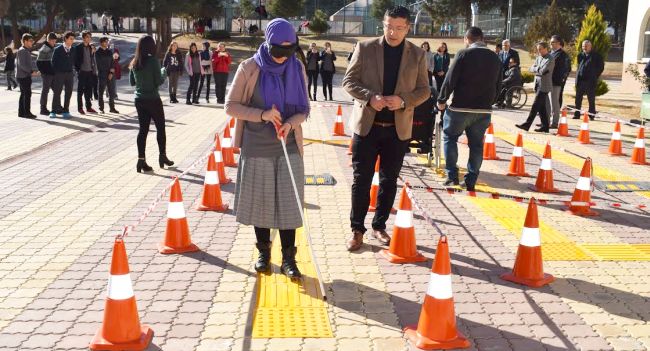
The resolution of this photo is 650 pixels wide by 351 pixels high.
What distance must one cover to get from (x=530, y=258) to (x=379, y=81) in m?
1.87

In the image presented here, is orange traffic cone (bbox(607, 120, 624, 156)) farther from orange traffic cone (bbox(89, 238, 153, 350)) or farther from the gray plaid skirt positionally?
orange traffic cone (bbox(89, 238, 153, 350))

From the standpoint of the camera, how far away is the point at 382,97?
576 cm

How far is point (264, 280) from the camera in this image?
531cm

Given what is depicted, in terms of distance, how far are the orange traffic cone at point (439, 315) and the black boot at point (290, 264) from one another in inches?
52.9

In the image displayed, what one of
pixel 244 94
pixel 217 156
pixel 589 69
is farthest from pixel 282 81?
pixel 589 69

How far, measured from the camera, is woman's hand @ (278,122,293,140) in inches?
196

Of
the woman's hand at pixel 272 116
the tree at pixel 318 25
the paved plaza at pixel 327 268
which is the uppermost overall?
the tree at pixel 318 25

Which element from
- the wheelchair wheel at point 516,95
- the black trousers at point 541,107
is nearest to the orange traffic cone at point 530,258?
the black trousers at point 541,107

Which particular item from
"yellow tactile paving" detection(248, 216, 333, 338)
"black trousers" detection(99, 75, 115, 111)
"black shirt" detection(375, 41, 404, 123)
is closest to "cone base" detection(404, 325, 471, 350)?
"yellow tactile paving" detection(248, 216, 333, 338)

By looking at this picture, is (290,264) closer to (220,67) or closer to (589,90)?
(589,90)

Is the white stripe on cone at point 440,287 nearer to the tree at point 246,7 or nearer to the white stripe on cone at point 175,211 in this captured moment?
the white stripe on cone at point 175,211

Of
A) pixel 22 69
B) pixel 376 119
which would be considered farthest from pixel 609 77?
pixel 376 119

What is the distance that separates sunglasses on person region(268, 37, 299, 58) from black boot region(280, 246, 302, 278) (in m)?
1.42

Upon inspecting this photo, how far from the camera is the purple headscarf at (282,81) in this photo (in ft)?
16.5
